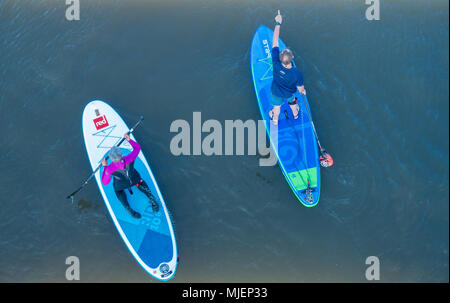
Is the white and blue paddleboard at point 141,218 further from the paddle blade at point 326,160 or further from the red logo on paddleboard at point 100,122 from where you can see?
the paddle blade at point 326,160

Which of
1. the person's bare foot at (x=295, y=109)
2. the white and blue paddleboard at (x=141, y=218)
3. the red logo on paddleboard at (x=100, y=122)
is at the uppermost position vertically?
the person's bare foot at (x=295, y=109)

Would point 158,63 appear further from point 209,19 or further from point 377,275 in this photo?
point 377,275

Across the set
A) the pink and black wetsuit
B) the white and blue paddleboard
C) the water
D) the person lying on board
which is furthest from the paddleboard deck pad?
the pink and black wetsuit

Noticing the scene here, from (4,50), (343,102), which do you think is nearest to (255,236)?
(343,102)

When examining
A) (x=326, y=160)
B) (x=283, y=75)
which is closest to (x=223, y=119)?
(x=283, y=75)

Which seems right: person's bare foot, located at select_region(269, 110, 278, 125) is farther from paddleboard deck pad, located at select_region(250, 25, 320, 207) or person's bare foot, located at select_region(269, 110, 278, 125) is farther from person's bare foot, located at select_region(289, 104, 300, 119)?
person's bare foot, located at select_region(289, 104, 300, 119)

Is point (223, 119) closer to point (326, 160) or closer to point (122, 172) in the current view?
point (326, 160)

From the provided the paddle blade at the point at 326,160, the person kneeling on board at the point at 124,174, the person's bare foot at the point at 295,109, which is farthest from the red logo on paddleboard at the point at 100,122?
the paddle blade at the point at 326,160
